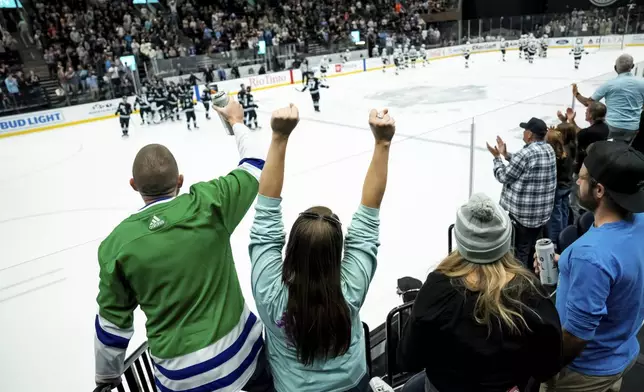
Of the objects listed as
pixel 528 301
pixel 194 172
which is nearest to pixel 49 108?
pixel 194 172

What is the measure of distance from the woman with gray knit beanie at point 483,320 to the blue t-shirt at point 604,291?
1.06 ft

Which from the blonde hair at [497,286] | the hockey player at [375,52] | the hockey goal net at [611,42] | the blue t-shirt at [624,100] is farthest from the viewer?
the hockey player at [375,52]

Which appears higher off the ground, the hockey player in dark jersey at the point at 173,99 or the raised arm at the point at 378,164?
the raised arm at the point at 378,164

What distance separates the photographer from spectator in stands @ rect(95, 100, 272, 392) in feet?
4.81

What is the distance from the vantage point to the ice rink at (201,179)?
3848mm

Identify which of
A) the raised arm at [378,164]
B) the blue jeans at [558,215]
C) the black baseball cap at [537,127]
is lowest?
the blue jeans at [558,215]

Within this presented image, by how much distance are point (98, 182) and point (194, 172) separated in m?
1.76

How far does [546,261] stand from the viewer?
289 cm

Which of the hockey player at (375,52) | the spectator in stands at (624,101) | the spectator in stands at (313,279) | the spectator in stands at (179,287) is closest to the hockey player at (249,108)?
the spectator in stands at (624,101)

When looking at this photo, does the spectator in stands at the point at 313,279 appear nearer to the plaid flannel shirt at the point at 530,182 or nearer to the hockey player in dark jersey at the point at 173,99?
the plaid flannel shirt at the point at 530,182

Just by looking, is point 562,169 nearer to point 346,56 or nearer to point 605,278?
point 605,278

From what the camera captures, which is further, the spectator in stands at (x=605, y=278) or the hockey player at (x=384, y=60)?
the hockey player at (x=384, y=60)

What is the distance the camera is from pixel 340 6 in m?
29.1

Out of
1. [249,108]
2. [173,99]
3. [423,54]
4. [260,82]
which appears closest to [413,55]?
[423,54]
